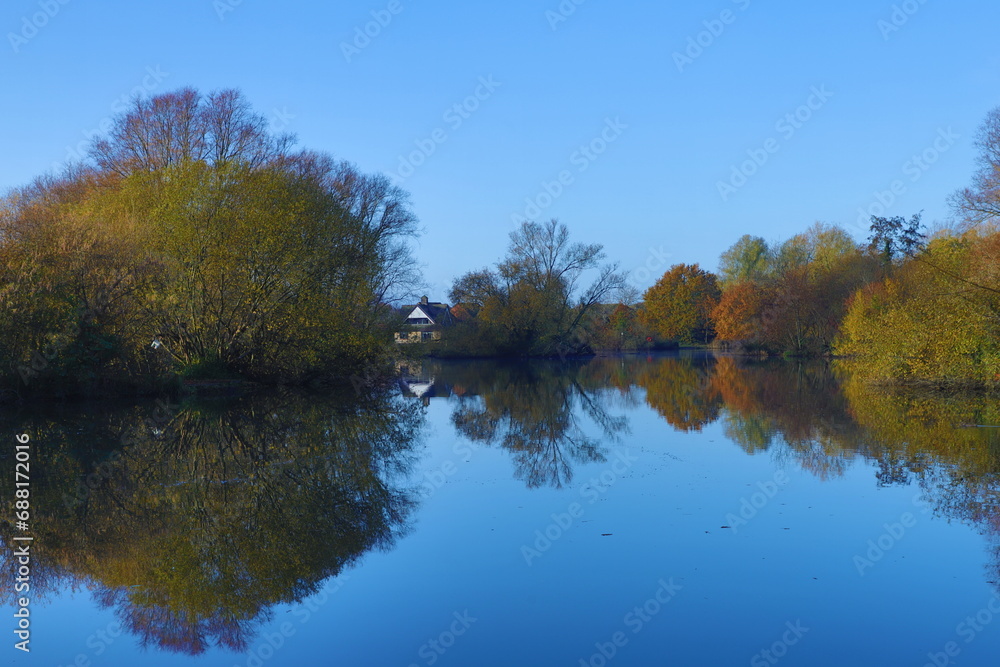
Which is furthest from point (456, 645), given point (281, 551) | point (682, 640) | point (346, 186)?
point (346, 186)

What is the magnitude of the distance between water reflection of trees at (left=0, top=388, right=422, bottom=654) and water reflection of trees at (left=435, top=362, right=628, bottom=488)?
1887 mm

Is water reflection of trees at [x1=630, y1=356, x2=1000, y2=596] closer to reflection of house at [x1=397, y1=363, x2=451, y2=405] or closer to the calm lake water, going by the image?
the calm lake water

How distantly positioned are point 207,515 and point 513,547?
342 centimetres

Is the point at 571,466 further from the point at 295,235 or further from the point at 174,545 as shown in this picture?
the point at 295,235

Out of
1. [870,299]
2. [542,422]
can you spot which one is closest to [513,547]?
[542,422]

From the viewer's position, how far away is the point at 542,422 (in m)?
16.7

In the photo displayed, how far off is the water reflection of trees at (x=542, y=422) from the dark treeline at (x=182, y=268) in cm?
575

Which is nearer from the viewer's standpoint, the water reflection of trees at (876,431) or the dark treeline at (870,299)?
the water reflection of trees at (876,431)

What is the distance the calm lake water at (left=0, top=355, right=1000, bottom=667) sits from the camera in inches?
192

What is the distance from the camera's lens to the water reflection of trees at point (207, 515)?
5.68 metres

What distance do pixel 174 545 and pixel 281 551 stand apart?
105 centimetres

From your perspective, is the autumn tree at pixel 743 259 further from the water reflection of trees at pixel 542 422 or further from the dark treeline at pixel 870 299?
the water reflection of trees at pixel 542 422

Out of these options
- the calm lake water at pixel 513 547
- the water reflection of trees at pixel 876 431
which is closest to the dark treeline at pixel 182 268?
the calm lake water at pixel 513 547

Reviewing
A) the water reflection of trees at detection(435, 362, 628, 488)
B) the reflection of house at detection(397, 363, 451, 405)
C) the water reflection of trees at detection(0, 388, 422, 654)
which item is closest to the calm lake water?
the water reflection of trees at detection(0, 388, 422, 654)
